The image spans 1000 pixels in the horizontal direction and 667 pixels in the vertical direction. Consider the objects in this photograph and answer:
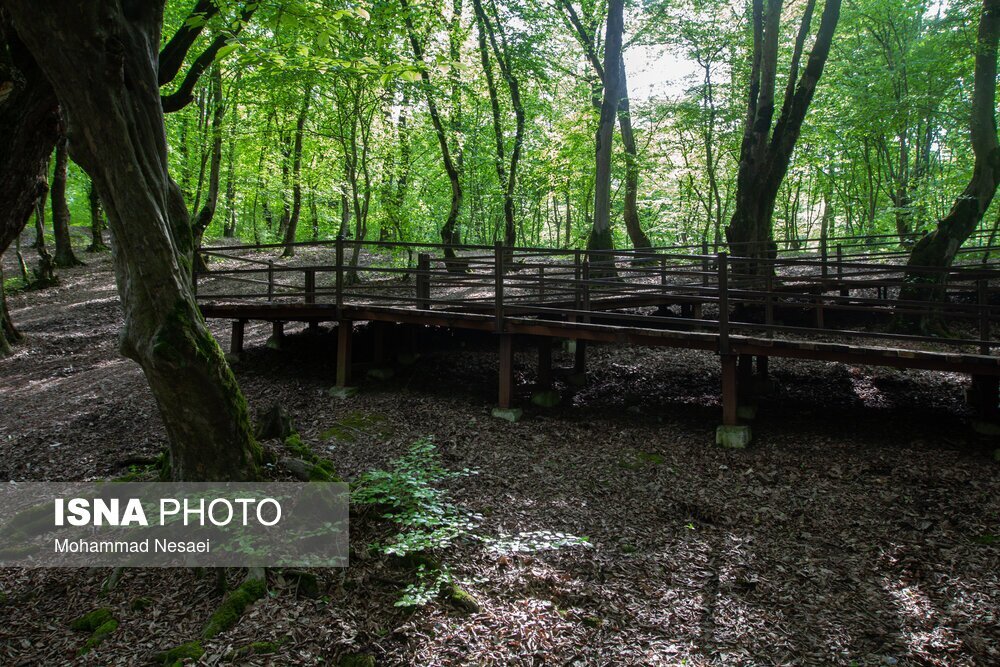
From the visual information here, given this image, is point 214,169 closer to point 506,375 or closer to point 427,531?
point 506,375

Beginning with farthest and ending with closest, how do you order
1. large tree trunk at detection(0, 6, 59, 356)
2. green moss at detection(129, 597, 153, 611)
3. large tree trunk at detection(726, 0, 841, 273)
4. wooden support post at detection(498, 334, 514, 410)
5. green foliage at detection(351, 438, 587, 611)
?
large tree trunk at detection(726, 0, 841, 273) < wooden support post at detection(498, 334, 514, 410) < large tree trunk at detection(0, 6, 59, 356) < green foliage at detection(351, 438, 587, 611) < green moss at detection(129, 597, 153, 611)

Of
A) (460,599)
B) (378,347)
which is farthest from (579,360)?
(460,599)

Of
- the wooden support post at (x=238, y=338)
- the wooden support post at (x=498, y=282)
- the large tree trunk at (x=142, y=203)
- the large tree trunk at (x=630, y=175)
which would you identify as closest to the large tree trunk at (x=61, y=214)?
the wooden support post at (x=238, y=338)

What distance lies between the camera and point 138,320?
5020mm

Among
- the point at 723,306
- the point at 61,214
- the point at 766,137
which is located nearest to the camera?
the point at 723,306

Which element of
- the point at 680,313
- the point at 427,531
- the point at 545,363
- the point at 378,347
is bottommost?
the point at 427,531

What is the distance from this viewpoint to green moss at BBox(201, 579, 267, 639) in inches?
165

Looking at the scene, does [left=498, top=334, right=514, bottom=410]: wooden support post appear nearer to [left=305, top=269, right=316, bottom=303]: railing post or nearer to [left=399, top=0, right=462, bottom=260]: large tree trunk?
[left=305, top=269, right=316, bottom=303]: railing post

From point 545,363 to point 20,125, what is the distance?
6.84 metres

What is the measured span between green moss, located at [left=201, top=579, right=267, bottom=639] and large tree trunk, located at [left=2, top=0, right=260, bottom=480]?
1.13 meters

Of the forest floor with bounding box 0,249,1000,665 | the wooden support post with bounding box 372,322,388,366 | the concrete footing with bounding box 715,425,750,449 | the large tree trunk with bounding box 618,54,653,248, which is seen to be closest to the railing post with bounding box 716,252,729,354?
the concrete footing with bounding box 715,425,750,449

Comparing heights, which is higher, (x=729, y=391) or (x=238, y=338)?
(x=238, y=338)

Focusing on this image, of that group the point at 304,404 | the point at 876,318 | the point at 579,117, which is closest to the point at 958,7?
the point at 876,318

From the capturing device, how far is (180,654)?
3943 millimetres
